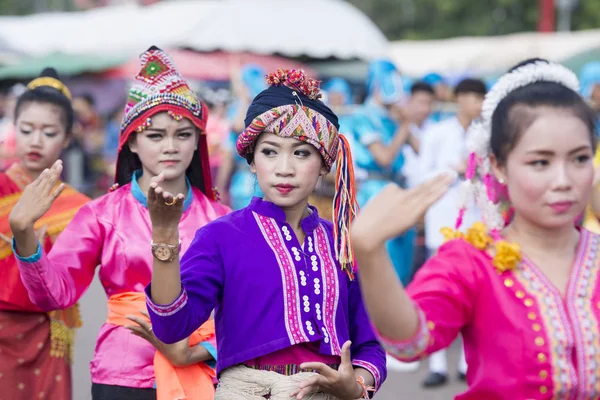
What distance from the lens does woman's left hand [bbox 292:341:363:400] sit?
2871 mm

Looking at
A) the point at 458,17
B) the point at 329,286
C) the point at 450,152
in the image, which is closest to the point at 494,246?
the point at 329,286

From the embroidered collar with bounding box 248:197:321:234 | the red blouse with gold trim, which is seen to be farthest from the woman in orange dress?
the red blouse with gold trim

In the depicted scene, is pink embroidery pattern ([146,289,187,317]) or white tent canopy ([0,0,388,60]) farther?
white tent canopy ([0,0,388,60])

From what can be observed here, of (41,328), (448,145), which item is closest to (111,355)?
(41,328)

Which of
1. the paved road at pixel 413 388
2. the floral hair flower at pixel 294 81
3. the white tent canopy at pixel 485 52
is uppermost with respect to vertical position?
the white tent canopy at pixel 485 52

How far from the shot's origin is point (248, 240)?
10.4 feet

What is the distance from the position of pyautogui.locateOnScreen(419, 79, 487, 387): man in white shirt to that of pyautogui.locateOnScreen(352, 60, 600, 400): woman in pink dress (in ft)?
14.6

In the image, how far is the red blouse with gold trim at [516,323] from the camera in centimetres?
250

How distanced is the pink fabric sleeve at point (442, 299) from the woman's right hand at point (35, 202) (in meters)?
1.60

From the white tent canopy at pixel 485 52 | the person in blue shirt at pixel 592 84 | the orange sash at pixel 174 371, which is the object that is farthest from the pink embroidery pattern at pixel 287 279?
the white tent canopy at pixel 485 52

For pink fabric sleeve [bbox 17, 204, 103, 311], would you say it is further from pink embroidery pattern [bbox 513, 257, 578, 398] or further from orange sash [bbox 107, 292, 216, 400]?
pink embroidery pattern [bbox 513, 257, 578, 398]

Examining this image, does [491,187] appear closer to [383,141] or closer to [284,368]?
[284,368]

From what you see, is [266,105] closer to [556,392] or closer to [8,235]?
[556,392]

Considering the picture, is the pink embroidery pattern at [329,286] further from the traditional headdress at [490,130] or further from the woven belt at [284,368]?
the traditional headdress at [490,130]
